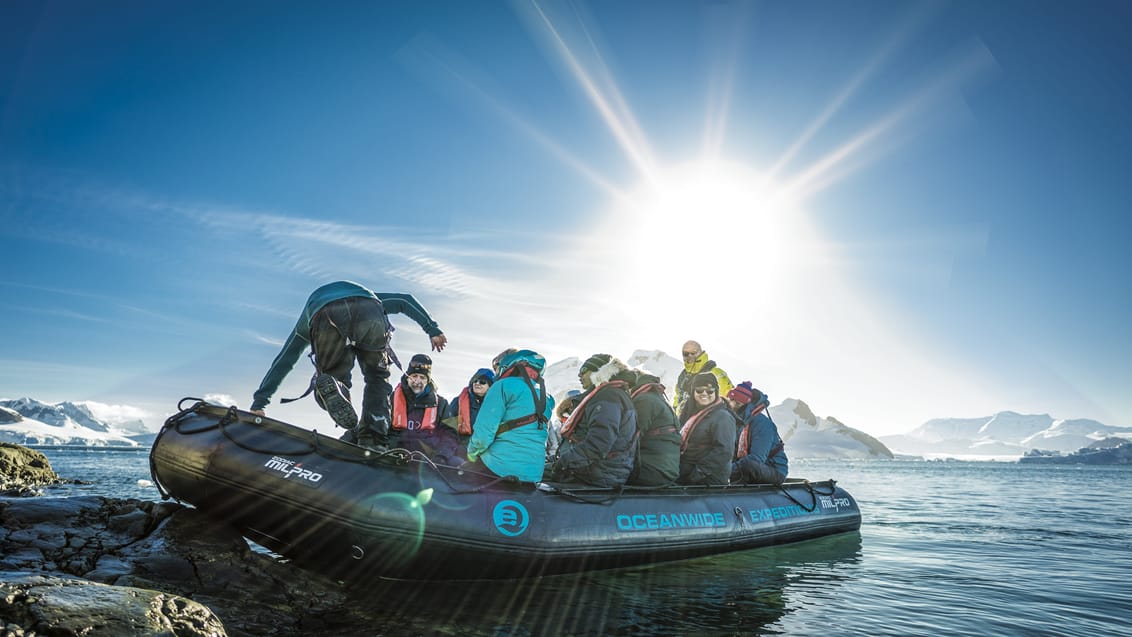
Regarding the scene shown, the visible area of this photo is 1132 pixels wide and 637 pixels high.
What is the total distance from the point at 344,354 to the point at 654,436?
154 inches

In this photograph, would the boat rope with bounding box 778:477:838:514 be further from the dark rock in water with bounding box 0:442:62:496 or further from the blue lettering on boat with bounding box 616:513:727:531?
the dark rock in water with bounding box 0:442:62:496

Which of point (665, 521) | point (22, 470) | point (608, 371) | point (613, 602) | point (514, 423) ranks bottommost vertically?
point (22, 470)

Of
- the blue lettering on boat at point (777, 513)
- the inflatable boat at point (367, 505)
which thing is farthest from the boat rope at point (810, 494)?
the inflatable boat at point (367, 505)

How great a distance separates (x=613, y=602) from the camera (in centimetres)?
541

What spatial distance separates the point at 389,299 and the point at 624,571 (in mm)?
4089

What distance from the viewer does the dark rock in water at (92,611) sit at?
261 cm

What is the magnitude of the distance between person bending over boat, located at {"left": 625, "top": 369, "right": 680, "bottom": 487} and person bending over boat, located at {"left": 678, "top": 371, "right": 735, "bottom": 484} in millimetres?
767

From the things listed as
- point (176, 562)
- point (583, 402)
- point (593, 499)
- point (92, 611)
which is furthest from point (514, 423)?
point (92, 611)

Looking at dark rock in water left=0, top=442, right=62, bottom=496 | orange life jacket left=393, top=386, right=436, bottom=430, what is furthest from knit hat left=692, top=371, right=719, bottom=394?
dark rock in water left=0, top=442, right=62, bottom=496

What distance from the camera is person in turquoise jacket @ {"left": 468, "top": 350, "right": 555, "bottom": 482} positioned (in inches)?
225

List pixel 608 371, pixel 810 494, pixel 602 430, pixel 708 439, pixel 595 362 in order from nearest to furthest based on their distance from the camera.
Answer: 1. pixel 602 430
2. pixel 608 371
3. pixel 595 362
4. pixel 708 439
5. pixel 810 494

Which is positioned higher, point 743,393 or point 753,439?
point 743,393

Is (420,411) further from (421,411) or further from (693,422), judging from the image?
(693,422)

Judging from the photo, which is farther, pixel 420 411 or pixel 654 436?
pixel 420 411
